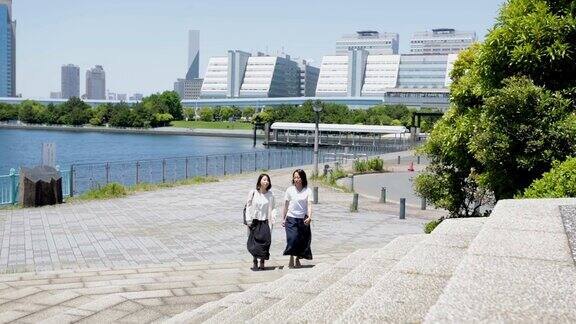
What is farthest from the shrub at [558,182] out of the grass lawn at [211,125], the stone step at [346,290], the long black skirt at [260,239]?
the grass lawn at [211,125]

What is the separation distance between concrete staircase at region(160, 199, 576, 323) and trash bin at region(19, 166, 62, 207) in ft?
40.9

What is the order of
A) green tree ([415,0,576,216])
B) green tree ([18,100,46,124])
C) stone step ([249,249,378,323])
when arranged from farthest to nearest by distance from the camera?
1. green tree ([18,100,46,124])
2. green tree ([415,0,576,216])
3. stone step ([249,249,378,323])

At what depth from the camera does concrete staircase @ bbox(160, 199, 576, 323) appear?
11.2 feet

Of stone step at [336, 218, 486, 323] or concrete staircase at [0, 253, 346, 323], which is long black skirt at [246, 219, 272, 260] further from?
stone step at [336, 218, 486, 323]

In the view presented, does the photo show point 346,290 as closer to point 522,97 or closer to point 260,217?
point 522,97

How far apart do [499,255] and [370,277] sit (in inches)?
55.6

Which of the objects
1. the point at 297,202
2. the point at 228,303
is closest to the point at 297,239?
the point at 297,202

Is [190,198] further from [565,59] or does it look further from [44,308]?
[565,59]

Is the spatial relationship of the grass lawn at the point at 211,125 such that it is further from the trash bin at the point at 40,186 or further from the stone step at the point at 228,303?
the stone step at the point at 228,303

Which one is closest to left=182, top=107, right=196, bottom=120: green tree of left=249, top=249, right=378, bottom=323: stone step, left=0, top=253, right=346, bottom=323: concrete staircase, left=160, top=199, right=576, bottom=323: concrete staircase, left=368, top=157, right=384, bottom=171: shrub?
left=368, top=157, right=384, bottom=171: shrub

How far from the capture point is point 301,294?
567cm

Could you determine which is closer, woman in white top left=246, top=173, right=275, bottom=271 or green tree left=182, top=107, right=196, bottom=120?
woman in white top left=246, top=173, right=275, bottom=271

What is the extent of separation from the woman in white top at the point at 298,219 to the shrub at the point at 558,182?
3655 mm

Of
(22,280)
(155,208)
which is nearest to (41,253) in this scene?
(22,280)
